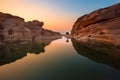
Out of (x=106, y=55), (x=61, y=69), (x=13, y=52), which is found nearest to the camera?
(x=61, y=69)

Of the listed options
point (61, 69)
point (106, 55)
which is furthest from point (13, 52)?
point (106, 55)

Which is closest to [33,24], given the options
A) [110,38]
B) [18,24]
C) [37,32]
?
[37,32]

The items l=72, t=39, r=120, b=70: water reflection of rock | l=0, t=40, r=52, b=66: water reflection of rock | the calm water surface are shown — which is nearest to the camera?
the calm water surface

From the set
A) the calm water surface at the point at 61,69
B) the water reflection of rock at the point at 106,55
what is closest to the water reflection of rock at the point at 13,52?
the calm water surface at the point at 61,69

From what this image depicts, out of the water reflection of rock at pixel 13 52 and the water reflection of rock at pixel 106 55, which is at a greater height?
the water reflection of rock at pixel 106 55

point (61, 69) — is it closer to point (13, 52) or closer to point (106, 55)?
point (106, 55)

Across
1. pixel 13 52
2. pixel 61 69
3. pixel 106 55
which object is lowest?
pixel 13 52

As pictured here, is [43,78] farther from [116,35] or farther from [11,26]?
[11,26]

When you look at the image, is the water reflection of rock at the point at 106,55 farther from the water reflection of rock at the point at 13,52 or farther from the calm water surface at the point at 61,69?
the water reflection of rock at the point at 13,52

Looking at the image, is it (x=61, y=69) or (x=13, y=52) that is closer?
(x=61, y=69)

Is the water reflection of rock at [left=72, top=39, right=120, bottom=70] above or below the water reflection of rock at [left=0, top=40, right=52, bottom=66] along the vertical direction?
above

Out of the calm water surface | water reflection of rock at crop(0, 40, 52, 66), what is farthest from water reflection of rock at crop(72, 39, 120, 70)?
water reflection of rock at crop(0, 40, 52, 66)

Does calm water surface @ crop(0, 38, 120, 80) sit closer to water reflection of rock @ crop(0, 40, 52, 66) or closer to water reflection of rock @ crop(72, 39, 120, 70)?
water reflection of rock @ crop(72, 39, 120, 70)

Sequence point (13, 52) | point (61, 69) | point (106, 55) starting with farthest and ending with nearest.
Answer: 1. point (13, 52)
2. point (106, 55)
3. point (61, 69)
